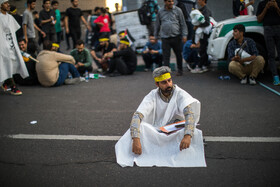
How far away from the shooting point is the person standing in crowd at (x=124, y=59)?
30.1 feet

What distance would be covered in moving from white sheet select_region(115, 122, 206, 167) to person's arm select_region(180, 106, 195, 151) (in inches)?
4.5

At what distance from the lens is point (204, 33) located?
8.54m

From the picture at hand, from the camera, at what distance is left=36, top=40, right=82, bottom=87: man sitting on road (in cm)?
780

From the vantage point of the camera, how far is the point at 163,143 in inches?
136

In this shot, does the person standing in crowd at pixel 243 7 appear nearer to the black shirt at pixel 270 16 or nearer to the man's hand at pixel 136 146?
the black shirt at pixel 270 16

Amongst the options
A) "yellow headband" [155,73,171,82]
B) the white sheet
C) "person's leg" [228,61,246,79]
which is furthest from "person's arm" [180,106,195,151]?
"person's leg" [228,61,246,79]

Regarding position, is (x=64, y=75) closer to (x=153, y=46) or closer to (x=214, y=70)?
(x=153, y=46)

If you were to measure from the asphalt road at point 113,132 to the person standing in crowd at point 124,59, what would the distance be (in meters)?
1.50

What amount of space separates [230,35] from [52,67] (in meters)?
4.70

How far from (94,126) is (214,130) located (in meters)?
1.85

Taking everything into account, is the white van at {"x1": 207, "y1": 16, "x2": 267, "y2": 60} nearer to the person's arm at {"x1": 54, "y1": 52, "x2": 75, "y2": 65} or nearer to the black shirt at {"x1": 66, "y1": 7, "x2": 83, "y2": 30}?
the person's arm at {"x1": 54, "y1": 52, "x2": 75, "y2": 65}

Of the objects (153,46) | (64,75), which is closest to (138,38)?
(153,46)

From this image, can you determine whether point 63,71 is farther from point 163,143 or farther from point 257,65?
point 163,143

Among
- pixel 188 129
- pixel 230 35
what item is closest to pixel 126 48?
pixel 230 35
